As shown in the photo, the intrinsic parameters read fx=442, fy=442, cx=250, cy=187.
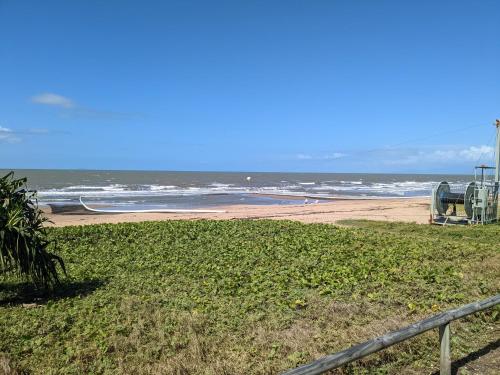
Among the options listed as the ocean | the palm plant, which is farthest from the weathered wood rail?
the ocean

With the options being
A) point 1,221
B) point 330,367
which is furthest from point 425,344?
point 1,221

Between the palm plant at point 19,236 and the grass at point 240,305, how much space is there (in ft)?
2.12

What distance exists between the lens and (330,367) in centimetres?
370

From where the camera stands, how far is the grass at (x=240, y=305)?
5.25 metres

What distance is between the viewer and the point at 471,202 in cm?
1909

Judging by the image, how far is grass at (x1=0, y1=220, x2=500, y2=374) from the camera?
5.25 m

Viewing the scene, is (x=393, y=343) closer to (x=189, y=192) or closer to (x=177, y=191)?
(x=189, y=192)

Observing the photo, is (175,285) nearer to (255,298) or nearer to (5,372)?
(255,298)

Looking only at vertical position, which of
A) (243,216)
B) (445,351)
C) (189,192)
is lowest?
(243,216)

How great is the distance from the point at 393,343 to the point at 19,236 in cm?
609

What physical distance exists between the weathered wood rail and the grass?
0.50 m

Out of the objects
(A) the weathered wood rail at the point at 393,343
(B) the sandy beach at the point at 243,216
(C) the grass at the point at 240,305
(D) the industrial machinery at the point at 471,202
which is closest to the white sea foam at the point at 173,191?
(B) the sandy beach at the point at 243,216

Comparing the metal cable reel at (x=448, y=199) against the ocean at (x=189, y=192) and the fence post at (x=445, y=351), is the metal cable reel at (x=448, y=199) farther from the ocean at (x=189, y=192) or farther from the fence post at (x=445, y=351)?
the fence post at (x=445, y=351)

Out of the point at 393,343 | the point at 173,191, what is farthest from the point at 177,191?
the point at 393,343
